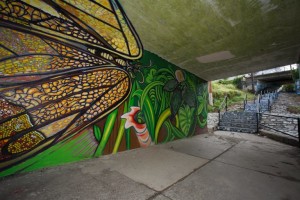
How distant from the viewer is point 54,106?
9.63ft

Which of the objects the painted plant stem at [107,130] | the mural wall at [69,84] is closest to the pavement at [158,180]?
the painted plant stem at [107,130]

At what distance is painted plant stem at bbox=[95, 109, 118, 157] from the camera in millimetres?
3574

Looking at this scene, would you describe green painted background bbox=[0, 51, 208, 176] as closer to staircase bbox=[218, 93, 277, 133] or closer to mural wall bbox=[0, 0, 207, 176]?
mural wall bbox=[0, 0, 207, 176]

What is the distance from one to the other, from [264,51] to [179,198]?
5.26m

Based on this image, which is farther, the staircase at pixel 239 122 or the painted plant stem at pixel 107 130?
the staircase at pixel 239 122

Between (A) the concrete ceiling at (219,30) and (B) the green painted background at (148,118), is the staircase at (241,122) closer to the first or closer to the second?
(B) the green painted background at (148,118)

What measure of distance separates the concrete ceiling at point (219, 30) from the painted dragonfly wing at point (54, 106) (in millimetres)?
1584

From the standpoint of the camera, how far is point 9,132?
2.47m

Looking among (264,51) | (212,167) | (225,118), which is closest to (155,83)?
(212,167)

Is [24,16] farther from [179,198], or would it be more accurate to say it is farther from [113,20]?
[179,198]

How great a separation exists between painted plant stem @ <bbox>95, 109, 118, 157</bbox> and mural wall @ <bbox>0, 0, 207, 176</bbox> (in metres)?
0.02

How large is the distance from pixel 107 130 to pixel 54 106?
1290 mm

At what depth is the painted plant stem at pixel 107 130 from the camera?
3.57m

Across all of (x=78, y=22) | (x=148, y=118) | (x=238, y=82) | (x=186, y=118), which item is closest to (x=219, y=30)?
(x=148, y=118)
